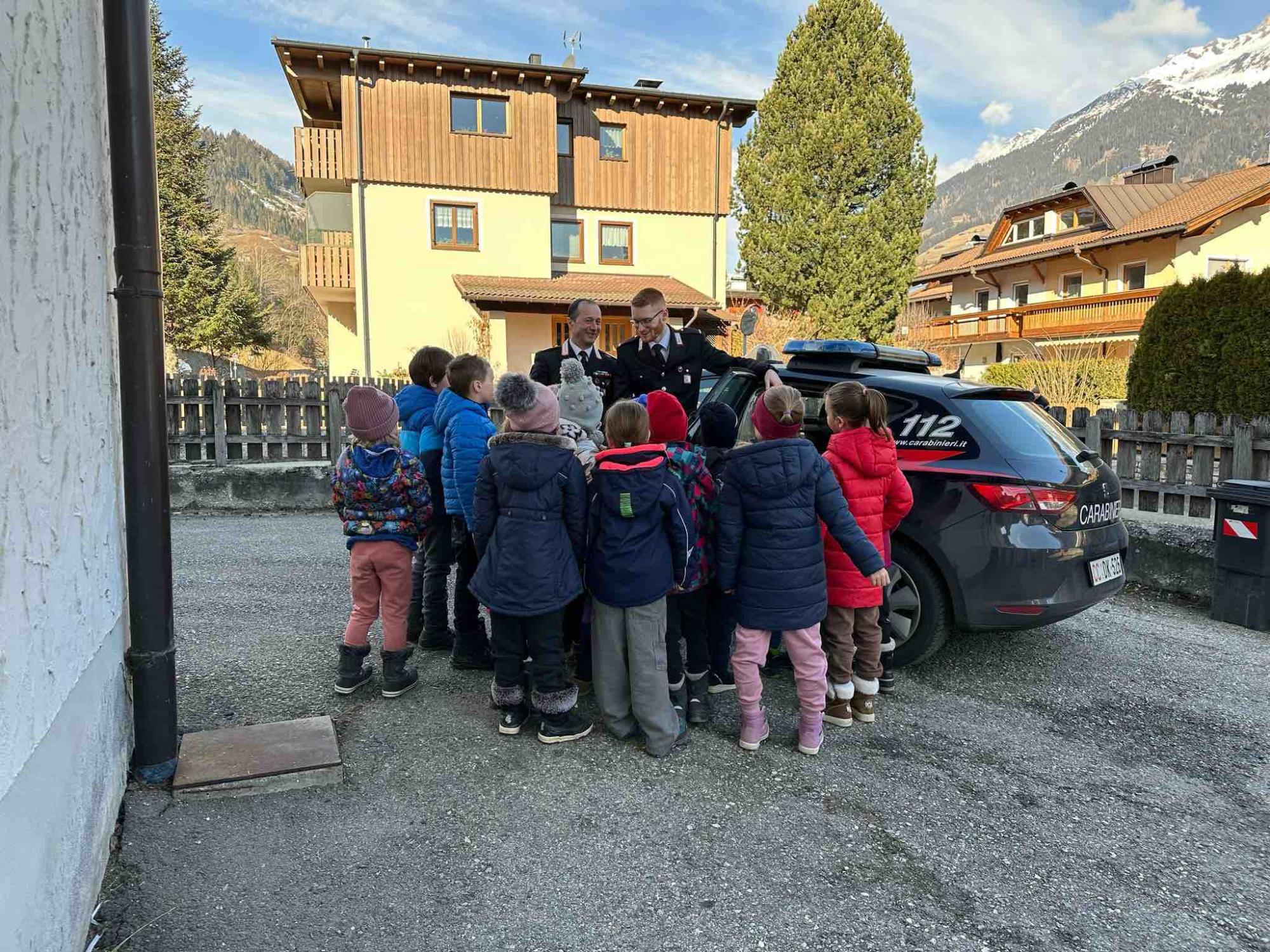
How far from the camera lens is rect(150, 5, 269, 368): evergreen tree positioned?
1174 inches

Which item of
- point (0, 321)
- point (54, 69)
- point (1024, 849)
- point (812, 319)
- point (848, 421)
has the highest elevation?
point (812, 319)

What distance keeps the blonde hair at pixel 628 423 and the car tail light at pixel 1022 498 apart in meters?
1.87

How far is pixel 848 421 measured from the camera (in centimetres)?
396

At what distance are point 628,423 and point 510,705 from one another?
1388 mm

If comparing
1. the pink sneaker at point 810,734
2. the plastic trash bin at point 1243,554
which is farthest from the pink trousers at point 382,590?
the plastic trash bin at point 1243,554

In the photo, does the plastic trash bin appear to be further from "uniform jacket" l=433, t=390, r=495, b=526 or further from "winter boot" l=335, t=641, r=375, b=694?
"winter boot" l=335, t=641, r=375, b=694

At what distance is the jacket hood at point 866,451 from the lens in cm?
388

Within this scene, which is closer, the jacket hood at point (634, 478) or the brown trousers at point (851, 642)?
the jacket hood at point (634, 478)

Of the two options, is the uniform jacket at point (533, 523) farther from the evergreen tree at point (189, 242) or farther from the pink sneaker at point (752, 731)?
the evergreen tree at point (189, 242)

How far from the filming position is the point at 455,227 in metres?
22.9

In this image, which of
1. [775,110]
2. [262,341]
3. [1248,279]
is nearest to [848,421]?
[1248,279]

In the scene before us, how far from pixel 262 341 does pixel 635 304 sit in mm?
31881

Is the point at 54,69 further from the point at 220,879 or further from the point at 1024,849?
the point at 1024,849

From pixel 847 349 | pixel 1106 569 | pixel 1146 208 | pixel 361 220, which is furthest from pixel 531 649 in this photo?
pixel 1146 208
